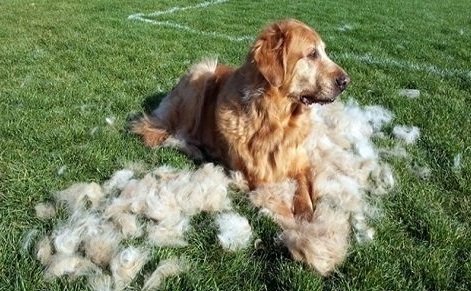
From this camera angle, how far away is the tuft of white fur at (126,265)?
322 centimetres

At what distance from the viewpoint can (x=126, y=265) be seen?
3.29 m

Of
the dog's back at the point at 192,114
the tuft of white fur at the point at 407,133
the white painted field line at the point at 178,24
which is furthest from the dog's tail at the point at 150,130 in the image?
the white painted field line at the point at 178,24

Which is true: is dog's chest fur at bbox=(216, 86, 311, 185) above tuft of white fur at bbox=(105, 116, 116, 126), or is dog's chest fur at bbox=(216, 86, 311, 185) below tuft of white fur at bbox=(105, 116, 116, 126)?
above

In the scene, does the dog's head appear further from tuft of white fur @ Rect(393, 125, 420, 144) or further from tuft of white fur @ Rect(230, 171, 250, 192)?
tuft of white fur @ Rect(393, 125, 420, 144)

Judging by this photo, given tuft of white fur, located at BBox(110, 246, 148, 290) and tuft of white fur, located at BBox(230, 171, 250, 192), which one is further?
tuft of white fur, located at BBox(230, 171, 250, 192)

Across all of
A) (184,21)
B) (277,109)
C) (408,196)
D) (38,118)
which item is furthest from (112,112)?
(184,21)

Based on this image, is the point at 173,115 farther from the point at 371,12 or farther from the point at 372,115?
the point at 371,12

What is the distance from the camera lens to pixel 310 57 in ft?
14.9

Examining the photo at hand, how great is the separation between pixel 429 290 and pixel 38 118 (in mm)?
4283

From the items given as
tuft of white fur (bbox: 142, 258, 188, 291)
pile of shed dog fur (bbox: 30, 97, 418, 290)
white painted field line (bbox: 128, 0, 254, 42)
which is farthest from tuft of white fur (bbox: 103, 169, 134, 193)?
white painted field line (bbox: 128, 0, 254, 42)

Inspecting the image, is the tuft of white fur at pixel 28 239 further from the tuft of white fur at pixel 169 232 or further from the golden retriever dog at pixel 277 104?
→ the golden retriever dog at pixel 277 104

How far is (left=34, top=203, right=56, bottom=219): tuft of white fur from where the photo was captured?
386 cm

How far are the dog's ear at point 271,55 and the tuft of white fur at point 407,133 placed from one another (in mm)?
1943

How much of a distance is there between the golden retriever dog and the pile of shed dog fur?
15 cm
